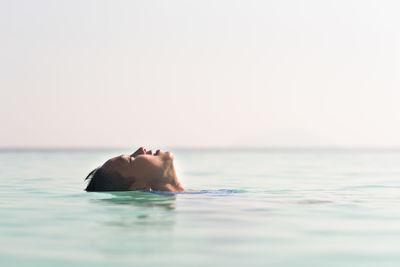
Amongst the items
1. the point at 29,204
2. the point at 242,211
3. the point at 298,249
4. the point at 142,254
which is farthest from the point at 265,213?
the point at 29,204

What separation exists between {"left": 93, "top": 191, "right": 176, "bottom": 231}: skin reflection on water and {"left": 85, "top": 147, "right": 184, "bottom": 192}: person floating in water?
0.16m

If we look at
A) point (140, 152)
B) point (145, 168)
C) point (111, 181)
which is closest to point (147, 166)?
point (145, 168)

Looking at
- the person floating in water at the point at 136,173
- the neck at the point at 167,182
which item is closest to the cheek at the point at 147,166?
the person floating in water at the point at 136,173

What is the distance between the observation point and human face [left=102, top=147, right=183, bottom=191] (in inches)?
415

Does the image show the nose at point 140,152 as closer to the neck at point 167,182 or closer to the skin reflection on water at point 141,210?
the neck at point 167,182

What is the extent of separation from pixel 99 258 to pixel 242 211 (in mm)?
3707

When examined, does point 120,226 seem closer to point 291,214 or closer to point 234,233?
point 234,233

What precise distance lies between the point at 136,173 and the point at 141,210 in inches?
80.4

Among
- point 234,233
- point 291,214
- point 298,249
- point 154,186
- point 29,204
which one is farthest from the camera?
point 154,186

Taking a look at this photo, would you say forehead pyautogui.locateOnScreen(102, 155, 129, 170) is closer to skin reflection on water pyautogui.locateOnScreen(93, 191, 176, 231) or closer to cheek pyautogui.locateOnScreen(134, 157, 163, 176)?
cheek pyautogui.locateOnScreen(134, 157, 163, 176)

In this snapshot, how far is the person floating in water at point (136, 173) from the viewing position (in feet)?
34.6

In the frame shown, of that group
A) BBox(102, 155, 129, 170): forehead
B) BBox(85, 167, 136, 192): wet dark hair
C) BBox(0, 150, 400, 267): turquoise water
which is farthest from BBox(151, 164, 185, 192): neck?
BBox(102, 155, 129, 170): forehead

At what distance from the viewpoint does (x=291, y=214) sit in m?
8.56

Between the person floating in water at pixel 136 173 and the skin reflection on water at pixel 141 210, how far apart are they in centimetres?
16
